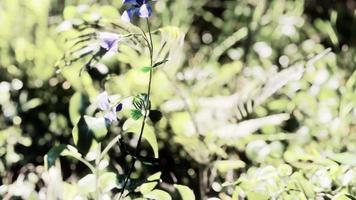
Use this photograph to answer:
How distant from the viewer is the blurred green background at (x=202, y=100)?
151 centimetres

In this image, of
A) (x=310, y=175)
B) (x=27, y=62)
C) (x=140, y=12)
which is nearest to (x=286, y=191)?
(x=310, y=175)

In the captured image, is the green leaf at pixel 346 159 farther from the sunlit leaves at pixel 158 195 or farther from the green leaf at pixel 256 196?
the sunlit leaves at pixel 158 195

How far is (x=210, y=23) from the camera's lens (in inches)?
90.1

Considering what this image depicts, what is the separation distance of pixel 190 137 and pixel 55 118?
37 cm

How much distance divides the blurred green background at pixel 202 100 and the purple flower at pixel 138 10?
0.40 ft

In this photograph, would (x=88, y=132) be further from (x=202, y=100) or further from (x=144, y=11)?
(x=202, y=100)

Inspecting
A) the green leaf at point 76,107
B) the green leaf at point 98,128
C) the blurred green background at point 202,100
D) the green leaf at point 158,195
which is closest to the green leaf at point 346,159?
the blurred green background at point 202,100

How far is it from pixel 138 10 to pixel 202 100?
2.39 ft

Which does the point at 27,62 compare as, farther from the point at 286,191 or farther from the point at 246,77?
the point at 286,191

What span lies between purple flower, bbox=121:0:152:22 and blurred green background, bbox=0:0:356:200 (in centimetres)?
12

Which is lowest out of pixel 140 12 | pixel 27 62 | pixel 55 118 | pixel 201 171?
pixel 201 171

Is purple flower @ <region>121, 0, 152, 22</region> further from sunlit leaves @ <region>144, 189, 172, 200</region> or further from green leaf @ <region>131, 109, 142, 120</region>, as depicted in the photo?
sunlit leaves @ <region>144, 189, 172, 200</region>

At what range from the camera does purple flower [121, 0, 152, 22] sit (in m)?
1.14

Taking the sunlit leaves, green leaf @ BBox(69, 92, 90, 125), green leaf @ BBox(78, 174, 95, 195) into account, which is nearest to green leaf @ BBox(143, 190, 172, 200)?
the sunlit leaves
